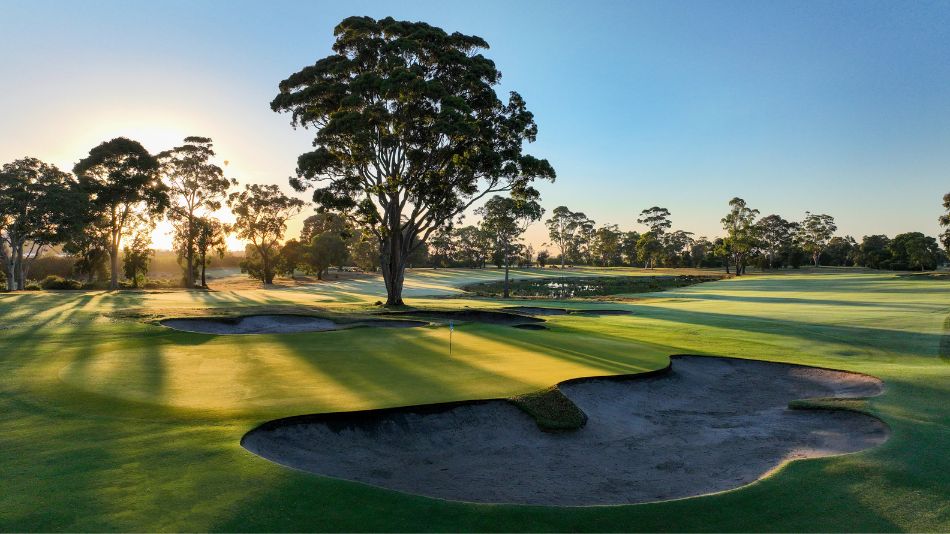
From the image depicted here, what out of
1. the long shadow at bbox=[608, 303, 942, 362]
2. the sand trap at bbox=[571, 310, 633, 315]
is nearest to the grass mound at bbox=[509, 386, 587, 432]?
the long shadow at bbox=[608, 303, 942, 362]

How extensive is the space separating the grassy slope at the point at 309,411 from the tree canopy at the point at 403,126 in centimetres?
1568

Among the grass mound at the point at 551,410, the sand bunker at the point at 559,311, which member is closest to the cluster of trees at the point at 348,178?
the sand bunker at the point at 559,311

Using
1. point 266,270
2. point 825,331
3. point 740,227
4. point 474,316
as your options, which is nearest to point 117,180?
point 266,270

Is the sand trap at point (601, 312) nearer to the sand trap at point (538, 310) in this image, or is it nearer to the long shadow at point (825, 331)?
the sand trap at point (538, 310)

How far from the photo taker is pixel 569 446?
9445 mm

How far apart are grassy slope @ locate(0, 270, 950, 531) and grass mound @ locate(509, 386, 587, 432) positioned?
2.07 ft

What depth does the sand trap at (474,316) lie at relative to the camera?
28891mm

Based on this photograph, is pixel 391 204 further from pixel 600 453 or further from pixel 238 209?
pixel 238 209

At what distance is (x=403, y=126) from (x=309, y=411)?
2556 centimetres

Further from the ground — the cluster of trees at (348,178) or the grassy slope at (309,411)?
the cluster of trees at (348,178)

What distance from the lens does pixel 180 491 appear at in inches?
237

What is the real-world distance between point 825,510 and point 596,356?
31.8 feet

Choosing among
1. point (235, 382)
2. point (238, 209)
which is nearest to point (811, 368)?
point (235, 382)

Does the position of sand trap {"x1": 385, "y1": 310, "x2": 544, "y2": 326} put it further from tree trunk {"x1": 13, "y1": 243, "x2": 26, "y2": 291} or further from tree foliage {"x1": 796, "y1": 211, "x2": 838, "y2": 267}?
tree foliage {"x1": 796, "y1": 211, "x2": 838, "y2": 267}
